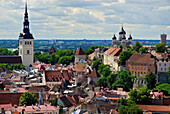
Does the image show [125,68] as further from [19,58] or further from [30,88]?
[19,58]

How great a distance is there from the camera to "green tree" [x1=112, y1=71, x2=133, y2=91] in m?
72.2

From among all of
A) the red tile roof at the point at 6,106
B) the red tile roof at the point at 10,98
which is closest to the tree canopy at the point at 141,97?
the red tile roof at the point at 10,98

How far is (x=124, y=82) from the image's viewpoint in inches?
2894

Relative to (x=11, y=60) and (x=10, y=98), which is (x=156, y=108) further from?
(x=11, y=60)

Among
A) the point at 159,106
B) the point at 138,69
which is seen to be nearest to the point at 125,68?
the point at 138,69

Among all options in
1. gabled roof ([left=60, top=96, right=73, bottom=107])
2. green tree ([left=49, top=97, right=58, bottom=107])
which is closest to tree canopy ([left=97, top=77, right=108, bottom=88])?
gabled roof ([left=60, top=96, right=73, bottom=107])

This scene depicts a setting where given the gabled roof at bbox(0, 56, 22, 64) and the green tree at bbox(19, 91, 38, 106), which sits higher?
the gabled roof at bbox(0, 56, 22, 64)

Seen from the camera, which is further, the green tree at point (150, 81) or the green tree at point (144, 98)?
the green tree at point (150, 81)

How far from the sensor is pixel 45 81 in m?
80.9

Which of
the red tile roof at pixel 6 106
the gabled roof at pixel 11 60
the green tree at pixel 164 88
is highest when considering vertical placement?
the gabled roof at pixel 11 60

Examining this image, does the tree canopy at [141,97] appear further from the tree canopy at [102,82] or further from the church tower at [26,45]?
the church tower at [26,45]

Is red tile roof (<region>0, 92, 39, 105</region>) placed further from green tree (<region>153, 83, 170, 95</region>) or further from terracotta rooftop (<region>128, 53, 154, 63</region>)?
terracotta rooftop (<region>128, 53, 154, 63</region>)

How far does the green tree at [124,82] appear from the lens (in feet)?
237

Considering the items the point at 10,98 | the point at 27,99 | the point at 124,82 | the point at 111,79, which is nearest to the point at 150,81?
the point at 124,82
